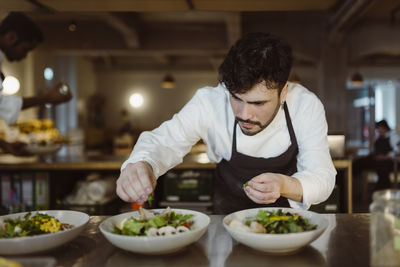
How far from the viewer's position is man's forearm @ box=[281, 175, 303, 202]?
1304mm

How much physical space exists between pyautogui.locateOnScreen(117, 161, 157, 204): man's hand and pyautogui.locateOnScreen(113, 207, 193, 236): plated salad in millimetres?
61

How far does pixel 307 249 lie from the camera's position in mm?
1113

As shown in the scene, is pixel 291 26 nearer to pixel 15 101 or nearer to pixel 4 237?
pixel 15 101

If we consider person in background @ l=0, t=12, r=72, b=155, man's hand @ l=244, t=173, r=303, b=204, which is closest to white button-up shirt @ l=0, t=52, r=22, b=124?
person in background @ l=0, t=12, r=72, b=155

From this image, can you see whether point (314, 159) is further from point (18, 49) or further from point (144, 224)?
point (18, 49)

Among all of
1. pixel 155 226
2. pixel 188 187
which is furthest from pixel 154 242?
pixel 188 187

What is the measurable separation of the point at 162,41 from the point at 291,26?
246 centimetres

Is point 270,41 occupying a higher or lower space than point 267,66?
higher

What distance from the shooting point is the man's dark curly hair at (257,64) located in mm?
A: 1401

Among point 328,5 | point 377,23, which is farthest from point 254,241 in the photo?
point 377,23

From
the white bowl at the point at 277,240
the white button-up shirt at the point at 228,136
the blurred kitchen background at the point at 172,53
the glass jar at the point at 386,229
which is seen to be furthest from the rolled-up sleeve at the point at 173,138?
the glass jar at the point at 386,229

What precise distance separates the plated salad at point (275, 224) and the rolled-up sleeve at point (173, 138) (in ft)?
1.64

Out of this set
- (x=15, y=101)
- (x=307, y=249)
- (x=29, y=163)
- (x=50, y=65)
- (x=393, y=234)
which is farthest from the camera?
(x=50, y=65)

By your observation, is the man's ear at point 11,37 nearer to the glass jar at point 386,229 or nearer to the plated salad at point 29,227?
the plated salad at point 29,227
